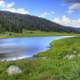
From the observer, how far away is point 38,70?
23.2m

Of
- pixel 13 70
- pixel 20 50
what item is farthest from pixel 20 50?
pixel 13 70

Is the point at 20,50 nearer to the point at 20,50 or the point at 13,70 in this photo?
the point at 20,50

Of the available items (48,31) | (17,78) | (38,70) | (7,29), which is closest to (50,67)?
(38,70)

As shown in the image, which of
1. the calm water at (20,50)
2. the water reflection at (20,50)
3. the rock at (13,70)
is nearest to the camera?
the rock at (13,70)

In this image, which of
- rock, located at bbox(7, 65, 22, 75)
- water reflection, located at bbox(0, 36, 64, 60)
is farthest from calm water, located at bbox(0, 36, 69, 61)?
rock, located at bbox(7, 65, 22, 75)

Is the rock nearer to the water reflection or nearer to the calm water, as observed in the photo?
the calm water

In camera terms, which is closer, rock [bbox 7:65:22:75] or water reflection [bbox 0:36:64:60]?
rock [bbox 7:65:22:75]

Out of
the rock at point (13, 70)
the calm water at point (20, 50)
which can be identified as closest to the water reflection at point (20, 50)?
the calm water at point (20, 50)

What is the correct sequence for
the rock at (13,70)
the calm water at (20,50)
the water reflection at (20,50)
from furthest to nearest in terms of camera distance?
1. the water reflection at (20,50)
2. the calm water at (20,50)
3. the rock at (13,70)

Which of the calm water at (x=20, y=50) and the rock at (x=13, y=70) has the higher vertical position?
the rock at (x=13, y=70)

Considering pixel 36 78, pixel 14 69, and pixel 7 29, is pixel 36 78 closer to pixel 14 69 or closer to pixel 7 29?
pixel 14 69

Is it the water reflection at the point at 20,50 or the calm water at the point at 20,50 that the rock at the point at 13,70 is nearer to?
the calm water at the point at 20,50

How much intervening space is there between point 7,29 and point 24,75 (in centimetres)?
15425

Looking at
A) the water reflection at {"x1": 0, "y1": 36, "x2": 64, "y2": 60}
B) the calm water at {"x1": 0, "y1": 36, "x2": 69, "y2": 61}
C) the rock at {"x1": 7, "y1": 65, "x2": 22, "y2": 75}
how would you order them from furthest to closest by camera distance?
the water reflection at {"x1": 0, "y1": 36, "x2": 64, "y2": 60}, the calm water at {"x1": 0, "y1": 36, "x2": 69, "y2": 61}, the rock at {"x1": 7, "y1": 65, "x2": 22, "y2": 75}
